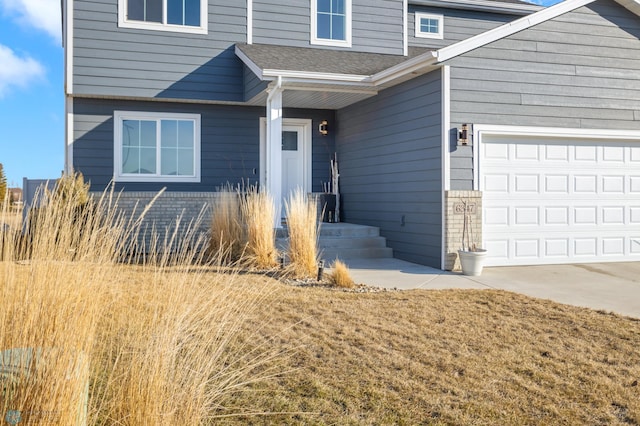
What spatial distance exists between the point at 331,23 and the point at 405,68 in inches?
156

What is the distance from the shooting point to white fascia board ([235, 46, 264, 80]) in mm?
9256

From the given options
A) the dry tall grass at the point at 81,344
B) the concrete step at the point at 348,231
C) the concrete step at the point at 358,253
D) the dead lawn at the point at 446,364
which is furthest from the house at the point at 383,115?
the dry tall grass at the point at 81,344

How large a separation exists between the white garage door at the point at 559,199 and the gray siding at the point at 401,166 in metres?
0.82

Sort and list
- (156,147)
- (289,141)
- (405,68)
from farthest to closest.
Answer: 1. (289,141)
2. (156,147)
3. (405,68)

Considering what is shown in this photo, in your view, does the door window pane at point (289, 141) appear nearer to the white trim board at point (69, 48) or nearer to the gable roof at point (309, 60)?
the gable roof at point (309, 60)

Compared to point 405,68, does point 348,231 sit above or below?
below

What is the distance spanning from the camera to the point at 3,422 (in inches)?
79.4

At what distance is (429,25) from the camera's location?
13.6 meters

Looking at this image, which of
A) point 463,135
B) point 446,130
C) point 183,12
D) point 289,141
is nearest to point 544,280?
point 463,135

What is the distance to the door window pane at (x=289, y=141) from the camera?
11984 mm

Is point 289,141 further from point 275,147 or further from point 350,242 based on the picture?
point 350,242

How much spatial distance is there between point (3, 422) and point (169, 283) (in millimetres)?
866

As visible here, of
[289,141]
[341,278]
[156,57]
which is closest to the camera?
Answer: [341,278]

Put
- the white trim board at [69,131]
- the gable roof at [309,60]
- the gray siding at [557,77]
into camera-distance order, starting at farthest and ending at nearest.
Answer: the white trim board at [69,131]
the gable roof at [309,60]
the gray siding at [557,77]
